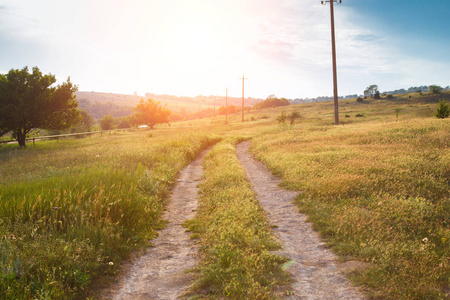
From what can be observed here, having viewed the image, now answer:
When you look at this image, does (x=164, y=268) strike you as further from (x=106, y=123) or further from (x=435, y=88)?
(x=435, y=88)

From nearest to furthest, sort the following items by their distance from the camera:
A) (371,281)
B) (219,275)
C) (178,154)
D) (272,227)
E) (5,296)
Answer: (5,296) < (371,281) < (219,275) < (272,227) < (178,154)

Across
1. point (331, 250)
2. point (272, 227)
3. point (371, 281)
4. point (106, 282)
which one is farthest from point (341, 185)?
point (106, 282)

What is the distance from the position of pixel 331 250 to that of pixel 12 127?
33.4 m

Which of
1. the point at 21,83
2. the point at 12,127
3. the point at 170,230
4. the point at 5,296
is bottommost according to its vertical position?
the point at 170,230

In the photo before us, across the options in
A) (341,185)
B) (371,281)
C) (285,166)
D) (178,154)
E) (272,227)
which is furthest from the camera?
(178,154)

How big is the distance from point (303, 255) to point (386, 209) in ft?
10.5

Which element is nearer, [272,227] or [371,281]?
[371,281]

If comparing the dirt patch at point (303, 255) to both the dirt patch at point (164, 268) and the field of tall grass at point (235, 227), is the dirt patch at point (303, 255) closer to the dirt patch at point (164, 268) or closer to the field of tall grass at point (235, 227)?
the field of tall grass at point (235, 227)

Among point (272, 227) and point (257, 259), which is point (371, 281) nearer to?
point (257, 259)

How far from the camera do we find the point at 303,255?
6.05 meters

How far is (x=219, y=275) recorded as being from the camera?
5.11 m

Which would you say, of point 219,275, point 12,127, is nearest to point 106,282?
point 219,275

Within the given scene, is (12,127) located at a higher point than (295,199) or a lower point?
higher

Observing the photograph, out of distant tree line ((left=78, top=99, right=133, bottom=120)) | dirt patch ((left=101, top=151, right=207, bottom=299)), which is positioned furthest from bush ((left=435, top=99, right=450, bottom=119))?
distant tree line ((left=78, top=99, right=133, bottom=120))
